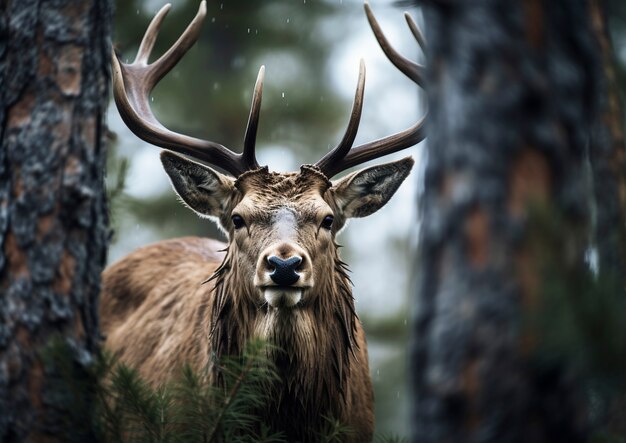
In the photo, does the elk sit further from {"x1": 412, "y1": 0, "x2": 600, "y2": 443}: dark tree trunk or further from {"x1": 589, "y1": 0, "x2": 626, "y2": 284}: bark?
{"x1": 412, "y1": 0, "x2": 600, "y2": 443}: dark tree trunk

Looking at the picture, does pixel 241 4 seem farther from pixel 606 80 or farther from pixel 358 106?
pixel 606 80

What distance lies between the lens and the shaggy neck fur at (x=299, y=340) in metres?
5.05

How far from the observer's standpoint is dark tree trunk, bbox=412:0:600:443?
7.31 feet

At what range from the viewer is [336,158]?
19.0ft

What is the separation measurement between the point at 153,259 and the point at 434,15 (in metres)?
5.29

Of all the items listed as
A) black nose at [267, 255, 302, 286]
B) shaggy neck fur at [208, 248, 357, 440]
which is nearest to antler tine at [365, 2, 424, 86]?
shaggy neck fur at [208, 248, 357, 440]

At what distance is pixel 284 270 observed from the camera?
189 inches

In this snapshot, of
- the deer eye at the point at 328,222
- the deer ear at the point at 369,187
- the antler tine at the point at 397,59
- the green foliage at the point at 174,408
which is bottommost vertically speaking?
the green foliage at the point at 174,408

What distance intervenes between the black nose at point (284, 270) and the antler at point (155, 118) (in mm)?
977

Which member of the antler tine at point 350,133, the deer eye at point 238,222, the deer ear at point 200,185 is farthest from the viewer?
the deer ear at point 200,185

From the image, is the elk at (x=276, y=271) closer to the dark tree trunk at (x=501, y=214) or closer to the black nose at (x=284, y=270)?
the black nose at (x=284, y=270)

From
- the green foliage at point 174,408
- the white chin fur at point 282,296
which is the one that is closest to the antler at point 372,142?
the white chin fur at point 282,296

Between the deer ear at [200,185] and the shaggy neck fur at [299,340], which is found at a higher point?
the deer ear at [200,185]

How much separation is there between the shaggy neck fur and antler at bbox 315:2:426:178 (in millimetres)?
802
